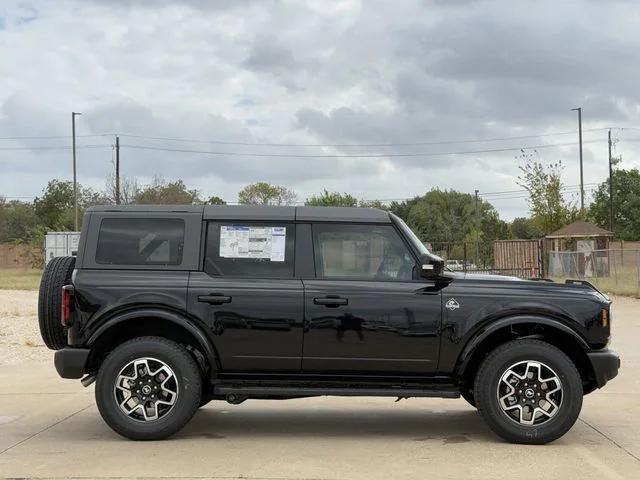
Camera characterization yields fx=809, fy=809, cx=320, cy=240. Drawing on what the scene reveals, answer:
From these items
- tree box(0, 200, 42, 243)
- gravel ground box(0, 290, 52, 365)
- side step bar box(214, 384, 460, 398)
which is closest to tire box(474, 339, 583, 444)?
side step bar box(214, 384, 460, 398)

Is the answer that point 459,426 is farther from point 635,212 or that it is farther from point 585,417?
point 635,212

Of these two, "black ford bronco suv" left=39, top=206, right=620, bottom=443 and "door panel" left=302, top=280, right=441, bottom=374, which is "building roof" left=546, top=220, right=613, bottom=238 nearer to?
"black ford bronco suv" left=39, top=206, right=620, bottom=443

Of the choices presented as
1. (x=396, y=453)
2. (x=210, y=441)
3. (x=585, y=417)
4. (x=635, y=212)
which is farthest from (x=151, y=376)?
(x=635, y=212)

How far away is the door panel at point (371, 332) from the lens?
20.9ft

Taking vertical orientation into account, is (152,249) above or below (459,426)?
above

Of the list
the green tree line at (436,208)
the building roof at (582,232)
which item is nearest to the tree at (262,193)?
the green tree line at (436,208)

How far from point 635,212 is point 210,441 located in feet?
249

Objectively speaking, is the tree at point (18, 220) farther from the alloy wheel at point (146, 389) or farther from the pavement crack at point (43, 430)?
the alloy wheel at point (146, 389)

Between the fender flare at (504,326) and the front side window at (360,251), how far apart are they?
763 millimetres

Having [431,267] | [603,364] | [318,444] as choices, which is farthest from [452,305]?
[318,444]

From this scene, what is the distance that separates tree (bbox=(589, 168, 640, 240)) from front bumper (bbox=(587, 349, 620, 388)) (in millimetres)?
71094

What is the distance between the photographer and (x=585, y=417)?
7.60 m

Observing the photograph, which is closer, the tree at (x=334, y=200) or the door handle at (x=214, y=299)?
the door handle at (x=214, y=299)

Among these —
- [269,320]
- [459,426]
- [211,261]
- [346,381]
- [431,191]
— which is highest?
[431,191]
